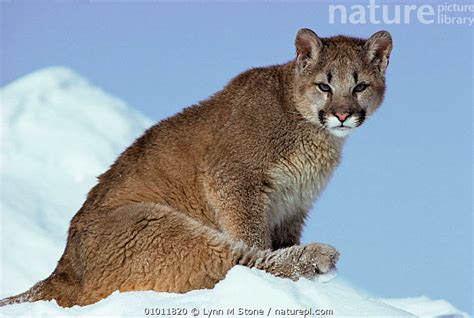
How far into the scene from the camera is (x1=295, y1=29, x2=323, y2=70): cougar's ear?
34.9 ft

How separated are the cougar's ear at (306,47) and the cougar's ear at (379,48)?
0.64 metres

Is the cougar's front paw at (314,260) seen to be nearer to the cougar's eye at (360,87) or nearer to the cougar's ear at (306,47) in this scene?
the cougar's eye at (360,87)

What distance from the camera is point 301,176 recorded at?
33.4 feet

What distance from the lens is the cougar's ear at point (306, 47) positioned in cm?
1065

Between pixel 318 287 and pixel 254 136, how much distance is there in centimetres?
237

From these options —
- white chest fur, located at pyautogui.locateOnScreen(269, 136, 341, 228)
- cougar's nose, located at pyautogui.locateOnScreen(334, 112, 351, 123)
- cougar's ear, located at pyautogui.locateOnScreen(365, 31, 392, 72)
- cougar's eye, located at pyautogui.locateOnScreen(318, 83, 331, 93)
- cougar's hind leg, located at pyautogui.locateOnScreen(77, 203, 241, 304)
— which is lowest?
cougar's hind leg, located at pyautogui.locateOnScreen(77, 203, 241, 304)

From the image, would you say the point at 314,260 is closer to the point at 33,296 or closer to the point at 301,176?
the point at 301,176

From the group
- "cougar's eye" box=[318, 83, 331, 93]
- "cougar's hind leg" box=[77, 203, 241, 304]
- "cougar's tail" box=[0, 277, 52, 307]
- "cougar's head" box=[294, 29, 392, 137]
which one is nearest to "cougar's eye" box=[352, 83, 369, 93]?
"cougar's head" box=[294, 29, 392, 137]

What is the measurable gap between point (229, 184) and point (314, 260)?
1.42 m

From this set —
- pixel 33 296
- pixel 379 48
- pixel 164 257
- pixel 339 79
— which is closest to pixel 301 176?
pixel 339 79

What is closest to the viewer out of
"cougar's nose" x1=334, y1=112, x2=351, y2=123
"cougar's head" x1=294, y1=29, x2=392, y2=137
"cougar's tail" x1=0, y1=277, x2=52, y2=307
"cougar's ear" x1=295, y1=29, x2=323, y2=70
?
"cougar's tail" x1=0, y1=277, x2=52, y2=307

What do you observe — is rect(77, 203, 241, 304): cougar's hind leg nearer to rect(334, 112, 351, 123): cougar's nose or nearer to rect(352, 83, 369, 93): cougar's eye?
rect(334, 112, 351, 123): cougar's nose

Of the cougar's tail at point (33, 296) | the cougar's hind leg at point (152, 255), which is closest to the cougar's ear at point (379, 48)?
the cougar's hind leg at point (152, 255)

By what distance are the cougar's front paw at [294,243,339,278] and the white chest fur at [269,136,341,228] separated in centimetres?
106
